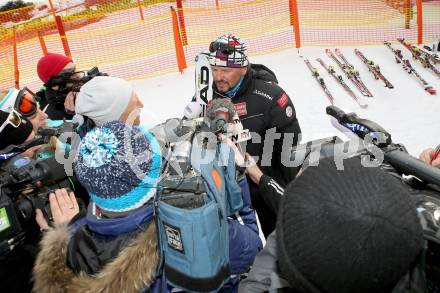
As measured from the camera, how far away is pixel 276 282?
109cm

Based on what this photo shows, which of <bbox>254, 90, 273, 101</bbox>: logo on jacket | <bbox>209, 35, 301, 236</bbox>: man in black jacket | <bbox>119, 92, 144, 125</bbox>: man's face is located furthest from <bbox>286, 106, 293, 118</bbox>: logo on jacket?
<bbox>119, 92, 144, 125</bbox>: man's face

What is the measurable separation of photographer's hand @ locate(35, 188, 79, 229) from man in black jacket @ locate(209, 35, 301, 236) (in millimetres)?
1511

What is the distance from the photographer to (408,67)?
6.86 meters

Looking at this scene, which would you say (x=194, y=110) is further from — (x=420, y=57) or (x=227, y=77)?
(x=420, y=57)

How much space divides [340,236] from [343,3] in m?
10.5

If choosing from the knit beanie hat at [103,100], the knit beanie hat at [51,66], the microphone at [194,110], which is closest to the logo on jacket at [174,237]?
the knit beanie hat at [103,100]

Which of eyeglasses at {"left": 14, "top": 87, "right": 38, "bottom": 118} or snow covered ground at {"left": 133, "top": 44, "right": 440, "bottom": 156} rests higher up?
eyeglasses at {"left": 14, "top": 87, "right": 38, "bottom": 118}

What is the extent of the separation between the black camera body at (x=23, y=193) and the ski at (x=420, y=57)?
692 cm

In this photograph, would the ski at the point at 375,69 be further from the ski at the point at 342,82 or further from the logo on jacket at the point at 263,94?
the logo on jacket at the point at 263,94

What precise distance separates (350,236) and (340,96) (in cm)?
599

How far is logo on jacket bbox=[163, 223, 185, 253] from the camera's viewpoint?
123 cm

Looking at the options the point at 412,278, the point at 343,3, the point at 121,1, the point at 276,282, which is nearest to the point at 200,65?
the point at 276,282

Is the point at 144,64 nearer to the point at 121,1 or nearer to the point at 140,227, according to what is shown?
the point at 140,227

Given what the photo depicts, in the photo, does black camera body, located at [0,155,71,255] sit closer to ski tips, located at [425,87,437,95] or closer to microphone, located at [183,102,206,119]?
microphone, located at [183,102,206,119]
